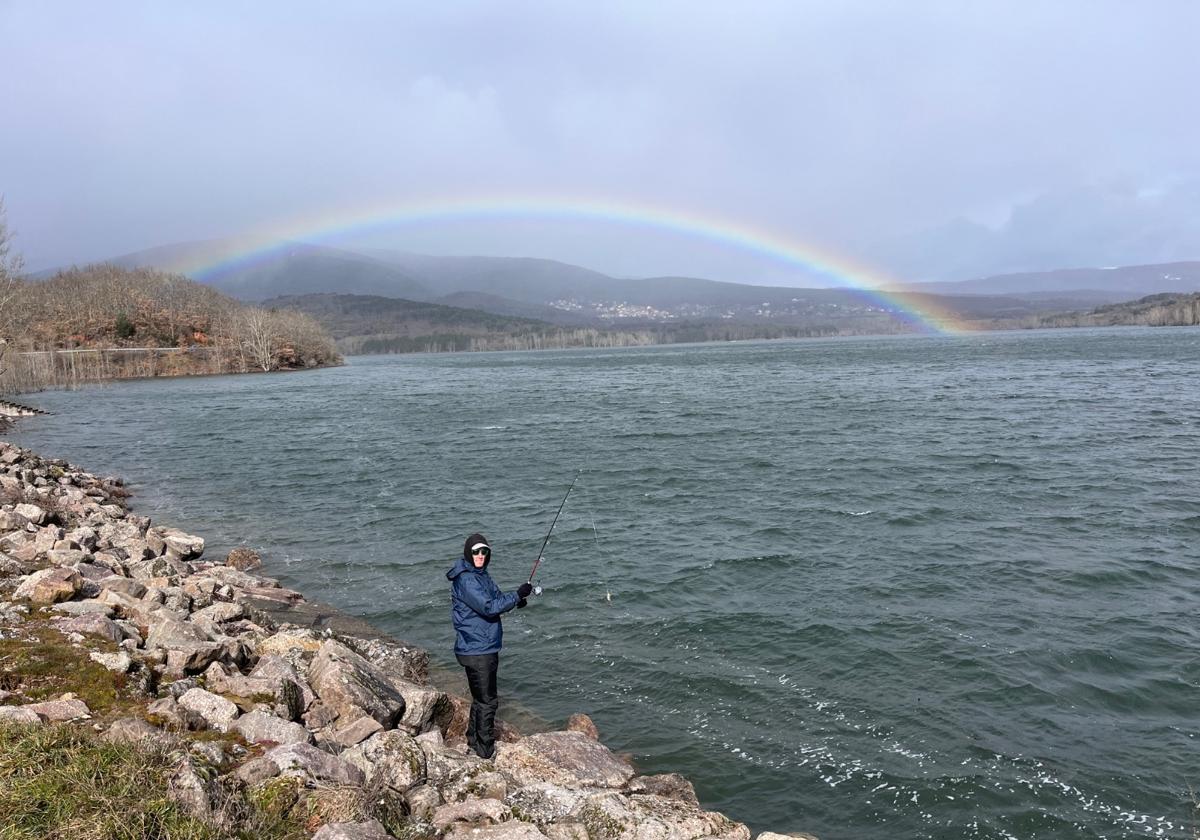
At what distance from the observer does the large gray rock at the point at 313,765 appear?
6199 millimetres

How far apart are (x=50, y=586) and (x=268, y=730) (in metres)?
5.56

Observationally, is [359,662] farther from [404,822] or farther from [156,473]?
[156,473]

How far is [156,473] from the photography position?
31.7 m

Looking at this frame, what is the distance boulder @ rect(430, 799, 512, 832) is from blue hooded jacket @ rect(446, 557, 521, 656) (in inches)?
95.9

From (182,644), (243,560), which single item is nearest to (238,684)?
(182,644)

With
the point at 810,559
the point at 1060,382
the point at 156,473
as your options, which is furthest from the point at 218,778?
the point at 1060,382

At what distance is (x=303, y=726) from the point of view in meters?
7.79

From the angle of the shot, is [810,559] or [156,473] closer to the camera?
[810,559]

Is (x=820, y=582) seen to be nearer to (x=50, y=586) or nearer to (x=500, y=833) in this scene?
(x=500, y=833)

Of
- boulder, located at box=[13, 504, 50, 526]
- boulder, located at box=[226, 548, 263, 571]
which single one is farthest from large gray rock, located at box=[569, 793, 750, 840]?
boulder, located at box=[13, 504, 50, 526]

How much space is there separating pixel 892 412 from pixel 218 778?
43.5 meters

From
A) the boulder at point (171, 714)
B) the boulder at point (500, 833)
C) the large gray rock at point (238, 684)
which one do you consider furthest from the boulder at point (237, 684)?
the boulder at point (500, 833)

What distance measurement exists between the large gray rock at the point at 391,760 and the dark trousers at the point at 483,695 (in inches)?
61.7

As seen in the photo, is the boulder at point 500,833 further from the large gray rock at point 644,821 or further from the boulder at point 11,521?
the boulder at point 11,521
